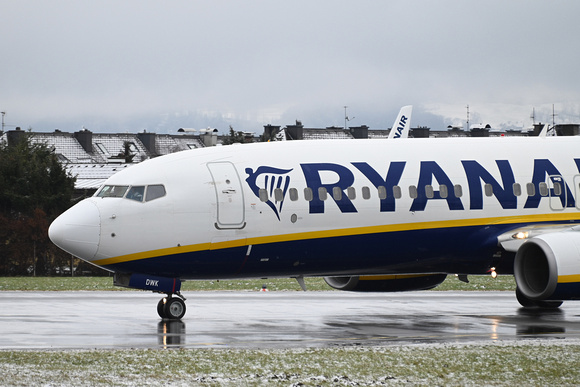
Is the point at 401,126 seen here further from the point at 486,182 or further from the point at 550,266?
the point at 550,266

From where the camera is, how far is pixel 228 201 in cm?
2270

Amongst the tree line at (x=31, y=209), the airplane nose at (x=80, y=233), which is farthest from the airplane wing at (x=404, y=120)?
the airplane nose at (x=80, y=233)

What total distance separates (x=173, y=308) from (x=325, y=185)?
454 centimetres

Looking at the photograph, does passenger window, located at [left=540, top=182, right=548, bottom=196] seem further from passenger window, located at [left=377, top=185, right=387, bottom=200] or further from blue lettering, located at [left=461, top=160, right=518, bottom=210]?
passenger window, located at [left=377, top=185, right=387, bottom=200]

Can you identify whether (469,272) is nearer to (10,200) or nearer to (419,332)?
(419,332)

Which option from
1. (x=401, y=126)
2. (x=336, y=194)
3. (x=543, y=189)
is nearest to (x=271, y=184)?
(x=336, y=194)

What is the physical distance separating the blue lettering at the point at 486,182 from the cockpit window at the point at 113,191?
8.40 m

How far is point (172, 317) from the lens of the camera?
23.3 metres

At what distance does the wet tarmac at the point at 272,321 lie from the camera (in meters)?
19.3

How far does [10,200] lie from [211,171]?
38120 mm

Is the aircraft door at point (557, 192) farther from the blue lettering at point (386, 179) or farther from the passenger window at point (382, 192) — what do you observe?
the passenger window at point (382, 192)

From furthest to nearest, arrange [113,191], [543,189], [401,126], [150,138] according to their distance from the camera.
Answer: [150,138], [401,126], [543,189], [113,191]

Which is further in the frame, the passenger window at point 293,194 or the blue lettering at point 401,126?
the blue lettering at point 401,126

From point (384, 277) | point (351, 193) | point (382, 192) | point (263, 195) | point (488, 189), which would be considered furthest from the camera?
point (384, 277)
